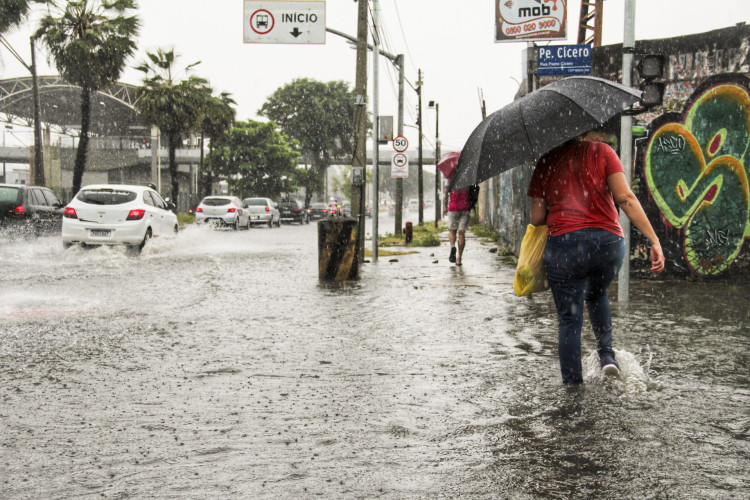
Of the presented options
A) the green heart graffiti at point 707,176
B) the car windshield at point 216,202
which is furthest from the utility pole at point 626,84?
the car windshield at point 216,202

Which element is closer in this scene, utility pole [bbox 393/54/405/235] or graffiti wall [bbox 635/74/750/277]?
graffiti wall [bbox 635/74/750/277]

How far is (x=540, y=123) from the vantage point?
460cm

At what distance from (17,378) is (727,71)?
362 inches

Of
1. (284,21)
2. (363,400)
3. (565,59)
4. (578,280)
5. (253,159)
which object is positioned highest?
(284,21)

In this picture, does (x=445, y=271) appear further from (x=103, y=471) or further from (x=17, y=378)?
(x=103, y=471)

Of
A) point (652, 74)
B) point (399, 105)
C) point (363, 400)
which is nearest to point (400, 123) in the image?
point (399, 105)

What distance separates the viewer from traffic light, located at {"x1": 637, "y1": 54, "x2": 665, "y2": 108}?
27.2ft

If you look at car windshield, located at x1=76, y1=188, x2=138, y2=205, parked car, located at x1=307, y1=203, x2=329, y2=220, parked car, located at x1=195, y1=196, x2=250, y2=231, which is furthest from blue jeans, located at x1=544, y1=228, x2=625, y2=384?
parked car, located at x1=307, y1=203, x2=329, y2=220

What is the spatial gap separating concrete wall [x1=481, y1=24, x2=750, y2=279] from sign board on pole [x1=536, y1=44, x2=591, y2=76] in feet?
2.67

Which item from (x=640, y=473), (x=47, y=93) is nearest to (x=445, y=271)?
(x=640, y=473)

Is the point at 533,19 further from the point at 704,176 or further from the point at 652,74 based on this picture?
the point at 652,74

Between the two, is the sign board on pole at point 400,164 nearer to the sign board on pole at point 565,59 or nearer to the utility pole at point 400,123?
the utility pole at point 400,123

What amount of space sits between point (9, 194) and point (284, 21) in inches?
340

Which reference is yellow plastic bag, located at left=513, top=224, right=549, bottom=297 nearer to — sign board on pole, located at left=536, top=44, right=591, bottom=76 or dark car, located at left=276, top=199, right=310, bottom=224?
sign board on pole, located at left=536, top=44, right=591, bottom=76
